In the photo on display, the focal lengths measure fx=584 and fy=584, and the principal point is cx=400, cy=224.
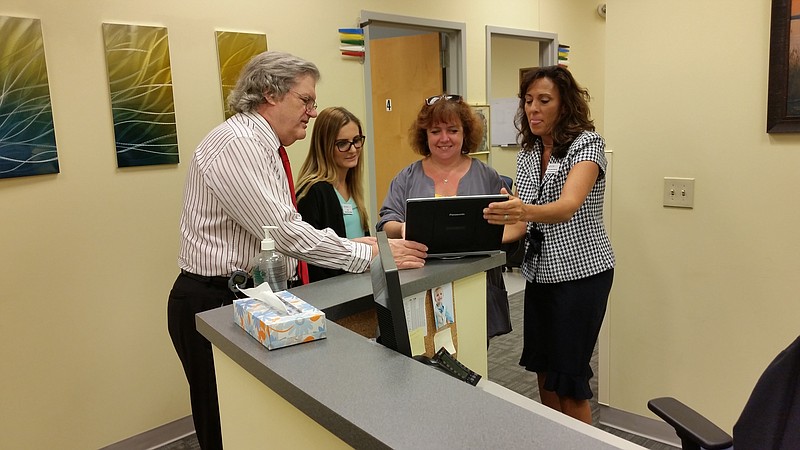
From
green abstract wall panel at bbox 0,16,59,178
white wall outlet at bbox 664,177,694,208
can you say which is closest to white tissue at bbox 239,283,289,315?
green abstract wall panel at bbox 0,16,59,178

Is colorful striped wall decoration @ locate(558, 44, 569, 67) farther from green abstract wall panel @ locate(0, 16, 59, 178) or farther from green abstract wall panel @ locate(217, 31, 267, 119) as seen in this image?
green abstract wall panel @ locate(0, 16, 59, 178)

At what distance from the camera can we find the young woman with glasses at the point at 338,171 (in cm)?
215

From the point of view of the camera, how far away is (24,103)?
2273 millimetres

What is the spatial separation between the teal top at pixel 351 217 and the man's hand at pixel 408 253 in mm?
591

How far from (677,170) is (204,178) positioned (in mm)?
1896

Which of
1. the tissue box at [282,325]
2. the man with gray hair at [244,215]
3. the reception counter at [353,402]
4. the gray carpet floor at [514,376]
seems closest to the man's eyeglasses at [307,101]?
the man with gray hair at [244,215]

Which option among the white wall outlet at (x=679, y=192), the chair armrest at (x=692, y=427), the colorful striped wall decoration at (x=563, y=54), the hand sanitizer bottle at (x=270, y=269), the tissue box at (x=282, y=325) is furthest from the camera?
the colorful striped wall decoration at (x=563, y=54)

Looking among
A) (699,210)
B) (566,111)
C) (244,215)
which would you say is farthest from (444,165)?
(699,210)

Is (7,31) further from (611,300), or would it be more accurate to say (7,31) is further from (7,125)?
(611,300)

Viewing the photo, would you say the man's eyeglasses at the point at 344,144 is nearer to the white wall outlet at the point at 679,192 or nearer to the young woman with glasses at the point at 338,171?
the young woman with glasses at the point at 338,171

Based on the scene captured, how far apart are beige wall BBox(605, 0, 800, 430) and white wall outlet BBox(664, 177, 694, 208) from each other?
26 mm

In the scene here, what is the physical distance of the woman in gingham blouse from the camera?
6.79 feet

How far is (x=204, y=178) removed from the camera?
5.26 feet

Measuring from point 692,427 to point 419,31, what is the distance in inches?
127
